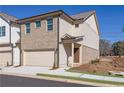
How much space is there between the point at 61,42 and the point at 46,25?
9.39 feet

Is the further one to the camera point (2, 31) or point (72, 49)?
point (2, 31)

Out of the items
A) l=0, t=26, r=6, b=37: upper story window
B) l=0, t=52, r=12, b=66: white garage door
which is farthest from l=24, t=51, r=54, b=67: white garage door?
l=0, t=26, r=6, b=37: upper story window

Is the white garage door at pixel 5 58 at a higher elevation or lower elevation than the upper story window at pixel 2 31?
lower

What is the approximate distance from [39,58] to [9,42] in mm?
5741

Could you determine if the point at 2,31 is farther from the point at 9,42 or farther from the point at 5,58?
the point at 5,58

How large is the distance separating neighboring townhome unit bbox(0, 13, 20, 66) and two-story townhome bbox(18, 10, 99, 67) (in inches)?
60.7

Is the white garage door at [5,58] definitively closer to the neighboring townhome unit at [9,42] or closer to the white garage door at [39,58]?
the neighboring townhome unit at [9,42]

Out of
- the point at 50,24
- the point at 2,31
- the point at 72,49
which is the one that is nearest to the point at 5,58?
the point at 2,31

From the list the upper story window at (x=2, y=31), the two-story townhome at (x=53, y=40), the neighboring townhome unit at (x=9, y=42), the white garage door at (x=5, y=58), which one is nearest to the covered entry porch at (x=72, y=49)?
the two-story townhome at (x=53, y=40)

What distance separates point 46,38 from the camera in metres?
20.0

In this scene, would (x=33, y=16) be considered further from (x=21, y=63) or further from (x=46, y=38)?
(x=21, y=63)

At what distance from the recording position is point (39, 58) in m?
20.9

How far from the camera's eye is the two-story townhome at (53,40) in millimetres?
19266

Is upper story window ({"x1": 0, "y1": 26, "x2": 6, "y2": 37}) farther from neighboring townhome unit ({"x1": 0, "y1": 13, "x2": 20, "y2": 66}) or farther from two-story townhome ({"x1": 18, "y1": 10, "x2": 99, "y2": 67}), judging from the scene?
two-story townhome ({"x1": 18, "y1": 10, "x2": 99, "y2": 67})
